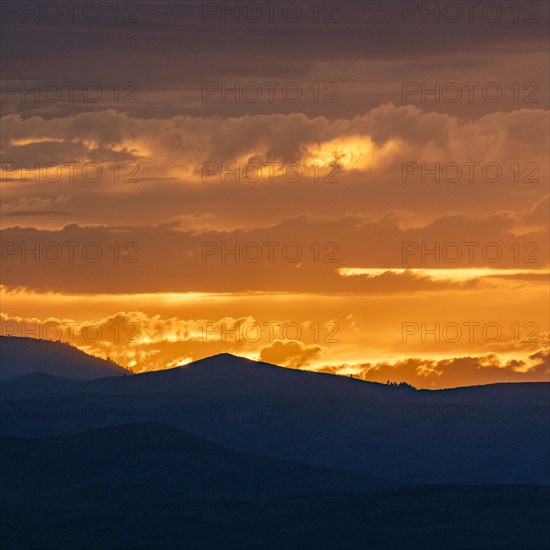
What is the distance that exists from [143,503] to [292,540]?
125 feet

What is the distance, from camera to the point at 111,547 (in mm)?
161625

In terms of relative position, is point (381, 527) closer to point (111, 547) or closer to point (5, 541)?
point (111, 547)

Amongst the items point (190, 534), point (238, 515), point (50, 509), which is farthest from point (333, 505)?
point (50, 509)

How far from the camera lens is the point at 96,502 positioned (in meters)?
197

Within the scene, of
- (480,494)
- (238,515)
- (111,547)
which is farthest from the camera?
(480,494)

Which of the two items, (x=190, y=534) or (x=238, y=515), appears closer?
(x=190, y=534)

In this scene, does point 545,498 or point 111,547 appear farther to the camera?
point 545,498

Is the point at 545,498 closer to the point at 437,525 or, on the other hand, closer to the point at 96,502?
the point at 437,525

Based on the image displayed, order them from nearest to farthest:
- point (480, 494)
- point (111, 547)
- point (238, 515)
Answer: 1. point (111, 547)
2. point (238, 515)
3. point (480, 494)

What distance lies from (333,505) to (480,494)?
21.2 meters

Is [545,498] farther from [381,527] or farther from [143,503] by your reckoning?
[143,503]

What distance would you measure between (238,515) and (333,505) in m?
13.9

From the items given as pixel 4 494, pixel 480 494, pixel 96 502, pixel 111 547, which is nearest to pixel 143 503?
pixel 96 502

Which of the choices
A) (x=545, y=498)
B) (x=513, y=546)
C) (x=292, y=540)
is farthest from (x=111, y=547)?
(x=545, y=498)
